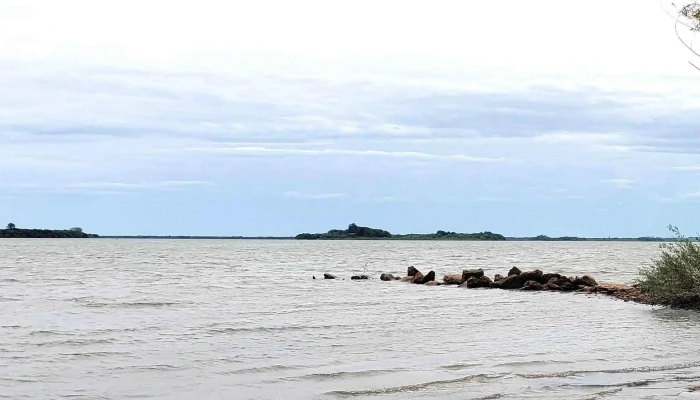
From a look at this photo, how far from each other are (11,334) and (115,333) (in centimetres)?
244

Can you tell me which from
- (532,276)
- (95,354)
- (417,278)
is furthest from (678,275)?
(417,278)

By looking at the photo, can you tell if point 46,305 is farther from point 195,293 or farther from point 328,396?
point 328,396

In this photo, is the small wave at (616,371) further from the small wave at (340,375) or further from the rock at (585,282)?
the rock at (585,282)

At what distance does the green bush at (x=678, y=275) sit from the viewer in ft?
81.1

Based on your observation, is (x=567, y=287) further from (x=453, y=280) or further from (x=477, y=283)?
(x=453, y=280)

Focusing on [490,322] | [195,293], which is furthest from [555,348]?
[195,293]

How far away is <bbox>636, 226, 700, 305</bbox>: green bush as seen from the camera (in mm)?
24719

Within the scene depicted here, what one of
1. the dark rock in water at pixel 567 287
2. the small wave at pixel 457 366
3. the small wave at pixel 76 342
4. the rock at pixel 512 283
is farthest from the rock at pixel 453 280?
the small wave at pixel 457 366

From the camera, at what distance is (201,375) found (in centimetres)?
1486

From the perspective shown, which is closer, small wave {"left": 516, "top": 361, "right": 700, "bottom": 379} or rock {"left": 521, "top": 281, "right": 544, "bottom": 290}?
small wave {"left": 516, "top": 361, "right": 700, "bottom": 379}

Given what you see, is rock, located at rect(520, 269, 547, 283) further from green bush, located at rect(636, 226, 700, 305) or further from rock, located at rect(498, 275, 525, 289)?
green bush, located at rect(636, 226, 700, 305)

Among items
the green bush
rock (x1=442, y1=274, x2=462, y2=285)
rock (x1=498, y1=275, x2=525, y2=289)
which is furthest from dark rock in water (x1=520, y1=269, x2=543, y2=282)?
the green bush

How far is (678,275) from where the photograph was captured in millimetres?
25250

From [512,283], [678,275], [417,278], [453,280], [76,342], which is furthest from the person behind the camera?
[417,278]
